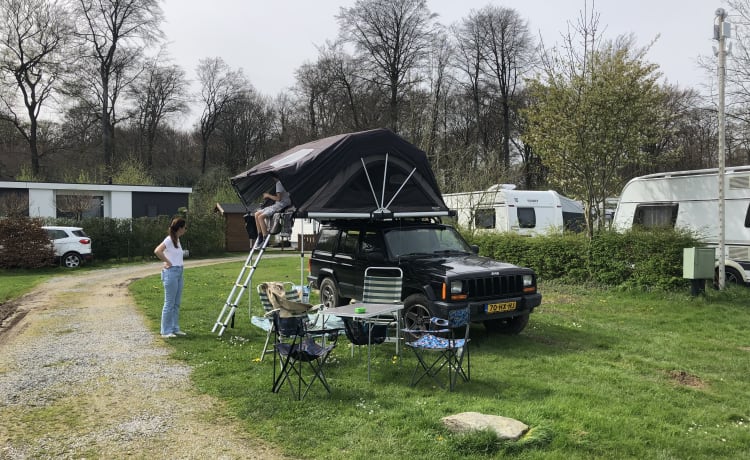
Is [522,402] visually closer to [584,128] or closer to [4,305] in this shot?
[584,128]

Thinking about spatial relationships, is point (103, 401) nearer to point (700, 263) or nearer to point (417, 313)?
point (417, 313)

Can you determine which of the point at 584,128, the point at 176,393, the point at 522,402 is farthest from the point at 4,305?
the point at 584,128

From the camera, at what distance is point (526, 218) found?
18750 millimetres

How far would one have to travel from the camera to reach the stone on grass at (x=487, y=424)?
4545 mm

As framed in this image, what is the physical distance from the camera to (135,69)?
39.8 metres

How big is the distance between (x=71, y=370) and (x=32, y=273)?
15.6 meters

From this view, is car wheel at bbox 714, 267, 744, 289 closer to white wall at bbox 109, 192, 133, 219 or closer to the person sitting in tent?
the person sitting in tent

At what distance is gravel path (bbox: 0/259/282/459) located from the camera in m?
4.55

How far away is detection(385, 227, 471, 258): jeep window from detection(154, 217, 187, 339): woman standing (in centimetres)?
329

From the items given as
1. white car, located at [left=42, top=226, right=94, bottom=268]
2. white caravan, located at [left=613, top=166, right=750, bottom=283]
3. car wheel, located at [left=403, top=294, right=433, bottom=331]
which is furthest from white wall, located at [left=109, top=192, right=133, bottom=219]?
car wheel, located at [left=403, top=294, right=433, bottom=331]

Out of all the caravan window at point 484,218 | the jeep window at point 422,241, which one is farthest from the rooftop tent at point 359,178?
the caravan window at point 484,218

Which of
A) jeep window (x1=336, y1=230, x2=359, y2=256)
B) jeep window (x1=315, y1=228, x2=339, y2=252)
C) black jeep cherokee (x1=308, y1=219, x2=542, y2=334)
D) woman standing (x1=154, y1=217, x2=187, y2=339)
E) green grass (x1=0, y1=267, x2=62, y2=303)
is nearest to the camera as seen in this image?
black jeep cherokee (x1=308, y1=219, x2=542, y2=334)

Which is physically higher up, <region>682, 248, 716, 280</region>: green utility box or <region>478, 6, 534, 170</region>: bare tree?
<region>478, 6, 534, 170</region>: bare tree

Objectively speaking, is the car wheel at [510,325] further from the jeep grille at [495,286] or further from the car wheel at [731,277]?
the car wheel at [731,277]
